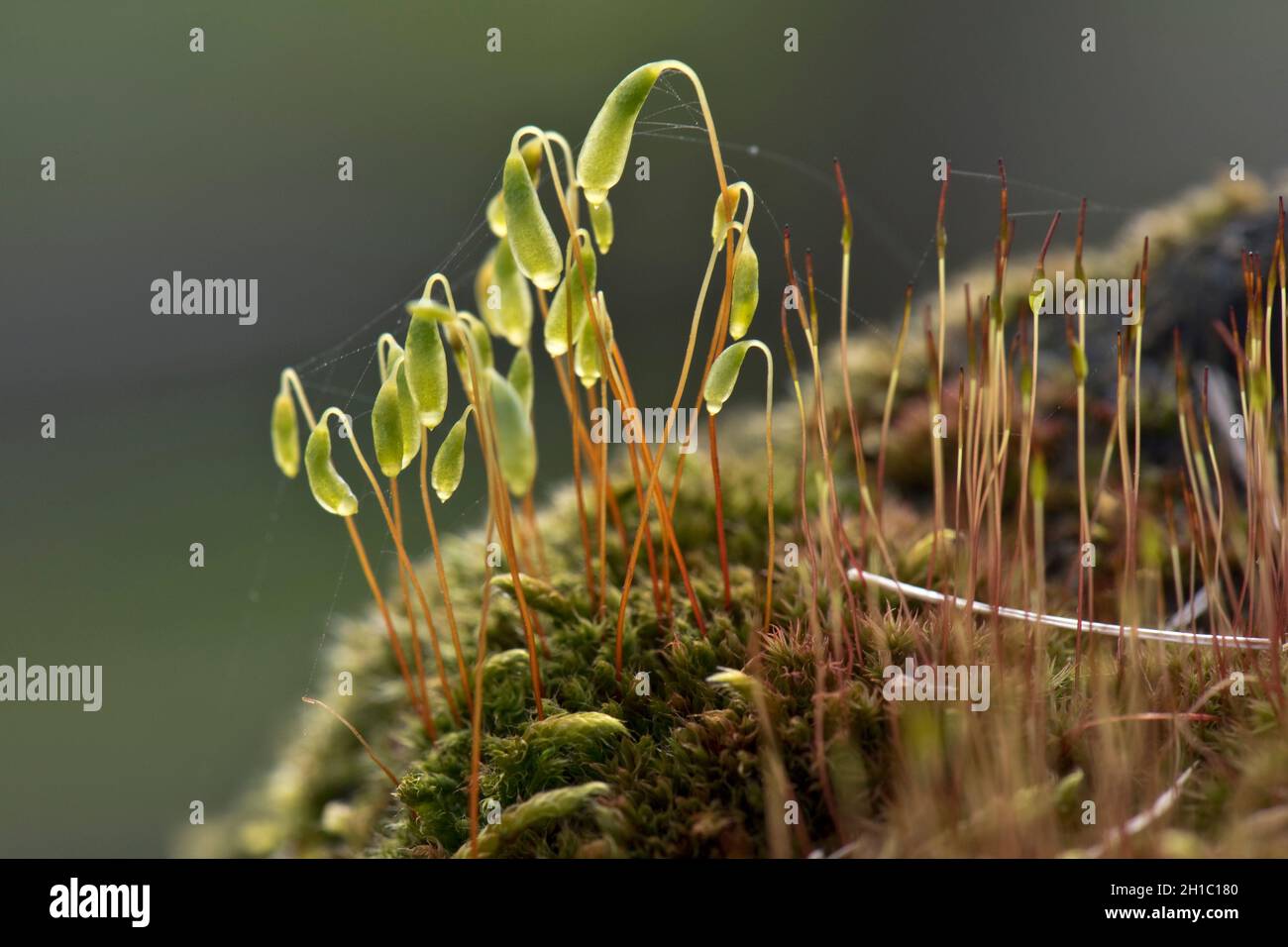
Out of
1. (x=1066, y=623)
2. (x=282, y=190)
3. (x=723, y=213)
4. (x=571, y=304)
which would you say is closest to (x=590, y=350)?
(x=571, y=304)

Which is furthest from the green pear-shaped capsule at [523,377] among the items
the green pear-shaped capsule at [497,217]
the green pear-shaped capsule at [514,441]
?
the green pear-shaped capsule at [514,441]

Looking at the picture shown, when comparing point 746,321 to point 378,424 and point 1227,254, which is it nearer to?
point 378,424

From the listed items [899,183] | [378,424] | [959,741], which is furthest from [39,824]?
[899,183]

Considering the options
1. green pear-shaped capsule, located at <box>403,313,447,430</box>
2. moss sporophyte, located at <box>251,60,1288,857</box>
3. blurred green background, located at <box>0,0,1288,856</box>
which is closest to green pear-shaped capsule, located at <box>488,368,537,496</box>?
moss sporophyte, located at <box>251,60,1288,857</box>

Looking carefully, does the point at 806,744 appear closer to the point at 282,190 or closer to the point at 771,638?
the point at 771,638
